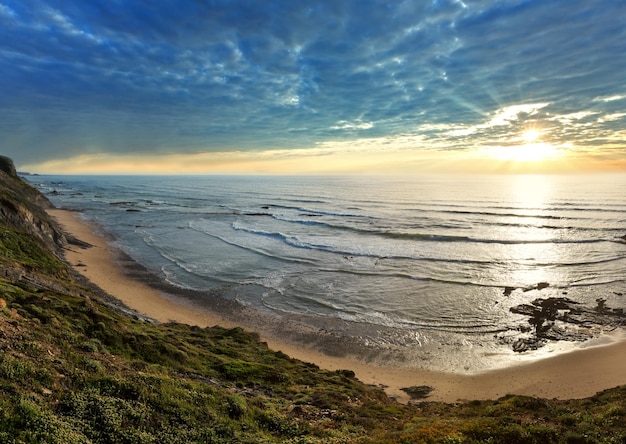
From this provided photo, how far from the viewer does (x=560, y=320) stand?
67.8ft

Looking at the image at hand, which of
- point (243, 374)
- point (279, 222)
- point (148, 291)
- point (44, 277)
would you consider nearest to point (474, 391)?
point (243, 374)

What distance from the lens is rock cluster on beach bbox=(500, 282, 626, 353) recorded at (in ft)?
61.2

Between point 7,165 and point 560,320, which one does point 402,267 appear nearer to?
point 560,320

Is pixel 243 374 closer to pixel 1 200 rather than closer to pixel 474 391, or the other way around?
pixel 474 391

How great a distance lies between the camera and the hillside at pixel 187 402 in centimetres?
663

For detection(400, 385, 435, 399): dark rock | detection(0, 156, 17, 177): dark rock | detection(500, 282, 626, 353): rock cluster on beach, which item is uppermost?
detection(0, 156, 17, 177): dark rock

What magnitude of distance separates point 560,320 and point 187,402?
836 inches

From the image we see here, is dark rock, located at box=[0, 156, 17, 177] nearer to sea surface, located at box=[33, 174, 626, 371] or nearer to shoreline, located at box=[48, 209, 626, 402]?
sea surface, located at box=[33, 174, 626, 371]

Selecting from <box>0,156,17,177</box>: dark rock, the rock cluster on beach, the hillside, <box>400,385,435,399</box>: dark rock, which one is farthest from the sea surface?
<box>0,156,17,177</box>: dark rock

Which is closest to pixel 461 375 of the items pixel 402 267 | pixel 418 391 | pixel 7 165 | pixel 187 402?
pixel 418 391

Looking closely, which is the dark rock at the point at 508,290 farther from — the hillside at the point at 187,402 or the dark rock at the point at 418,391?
the hillside at the point at 187,402

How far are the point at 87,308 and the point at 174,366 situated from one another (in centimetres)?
364

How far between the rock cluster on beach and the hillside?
7814mm

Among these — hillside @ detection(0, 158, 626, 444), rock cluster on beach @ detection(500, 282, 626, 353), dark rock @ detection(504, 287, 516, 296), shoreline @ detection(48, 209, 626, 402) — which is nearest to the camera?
hillside @ detection(0, 158, 626, 444)
